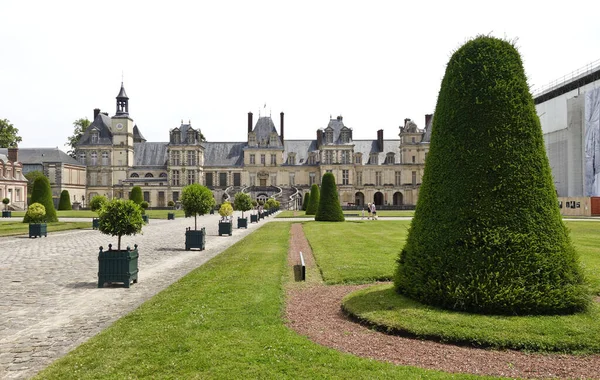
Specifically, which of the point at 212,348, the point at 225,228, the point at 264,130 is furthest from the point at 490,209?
the point at 264,130

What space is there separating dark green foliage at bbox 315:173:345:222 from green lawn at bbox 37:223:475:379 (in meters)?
24.3

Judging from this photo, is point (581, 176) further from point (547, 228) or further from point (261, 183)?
point (547, 228)

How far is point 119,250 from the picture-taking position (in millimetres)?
11242

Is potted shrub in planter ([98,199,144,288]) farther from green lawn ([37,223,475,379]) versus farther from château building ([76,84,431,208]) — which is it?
château building ([76,84,431,208])

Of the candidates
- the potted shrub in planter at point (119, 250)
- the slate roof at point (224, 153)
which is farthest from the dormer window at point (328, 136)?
the potted shrub in planter at point (119, 250)

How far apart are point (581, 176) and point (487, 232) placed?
1913 inches

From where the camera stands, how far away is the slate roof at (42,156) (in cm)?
6962

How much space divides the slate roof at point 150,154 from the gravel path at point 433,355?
7090cm

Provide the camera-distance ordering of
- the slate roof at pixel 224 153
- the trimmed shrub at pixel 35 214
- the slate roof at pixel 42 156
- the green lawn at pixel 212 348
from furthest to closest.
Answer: the slate roof at pixel 224 153
the slate roof at pixel 42 156
the trimmed shrub at pixel 35 214
the green lawn at pixel 212 348

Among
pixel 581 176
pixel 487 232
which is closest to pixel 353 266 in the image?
pixel 487 232

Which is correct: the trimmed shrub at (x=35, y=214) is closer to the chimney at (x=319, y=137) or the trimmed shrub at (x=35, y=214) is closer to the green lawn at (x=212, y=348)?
the green lawn at (x=212, y=348)

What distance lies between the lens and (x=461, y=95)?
24.8 feet

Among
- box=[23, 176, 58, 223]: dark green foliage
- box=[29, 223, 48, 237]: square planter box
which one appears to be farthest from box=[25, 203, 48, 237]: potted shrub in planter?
box=[23, 176, 58, 223]: dark green foliage

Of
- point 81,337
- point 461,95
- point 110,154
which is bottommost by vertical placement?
point 81,337
